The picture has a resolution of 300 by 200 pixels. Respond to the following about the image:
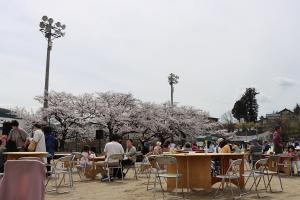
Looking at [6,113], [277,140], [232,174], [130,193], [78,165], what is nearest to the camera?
[232,174]

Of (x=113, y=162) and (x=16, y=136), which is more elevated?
(x=16, y=136)

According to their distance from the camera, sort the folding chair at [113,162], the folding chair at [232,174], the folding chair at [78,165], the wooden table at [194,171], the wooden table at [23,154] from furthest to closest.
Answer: the folding chair at [78,165]
the folding chair at [113,162]
the wooden table at [194,171]
the wooden table at [23,154]
the folding chair at [232,174]

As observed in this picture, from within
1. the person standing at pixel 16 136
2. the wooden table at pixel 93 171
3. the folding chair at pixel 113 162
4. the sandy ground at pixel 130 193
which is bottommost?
the sandy ground at pixel 130 193

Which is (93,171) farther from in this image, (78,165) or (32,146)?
(32,146)

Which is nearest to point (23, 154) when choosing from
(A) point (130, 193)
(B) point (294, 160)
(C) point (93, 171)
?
(A) point (130, 193)

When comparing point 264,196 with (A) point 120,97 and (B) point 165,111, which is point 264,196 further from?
(B) point 165,111

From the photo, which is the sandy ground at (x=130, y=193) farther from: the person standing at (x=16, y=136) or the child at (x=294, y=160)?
the child at (x=294, y=160)

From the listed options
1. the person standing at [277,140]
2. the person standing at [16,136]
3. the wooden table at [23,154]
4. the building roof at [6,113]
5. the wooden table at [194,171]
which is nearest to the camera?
the wooden table at [23,154]

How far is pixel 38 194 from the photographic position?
4688 mm

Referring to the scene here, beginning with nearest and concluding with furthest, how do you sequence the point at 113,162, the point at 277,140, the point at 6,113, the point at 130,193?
1. the point at 130,193
2. the point at 113,162
3. the point at 277,140
4. the point at 6,113

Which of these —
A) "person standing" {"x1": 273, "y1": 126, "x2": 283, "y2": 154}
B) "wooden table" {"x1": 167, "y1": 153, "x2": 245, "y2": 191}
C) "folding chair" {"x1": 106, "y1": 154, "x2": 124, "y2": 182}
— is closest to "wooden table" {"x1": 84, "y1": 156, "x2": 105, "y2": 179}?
"folding chair" {"x1": 106, "y1": 154, "x2": 124, "y2": 182}

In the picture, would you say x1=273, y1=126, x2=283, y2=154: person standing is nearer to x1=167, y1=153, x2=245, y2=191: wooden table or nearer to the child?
the child

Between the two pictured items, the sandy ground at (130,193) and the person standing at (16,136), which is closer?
the sandy ground at (130,193)

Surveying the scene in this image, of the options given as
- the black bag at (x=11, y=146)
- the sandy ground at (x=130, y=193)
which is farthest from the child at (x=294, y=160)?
the black bag at (x=11, y=146)
